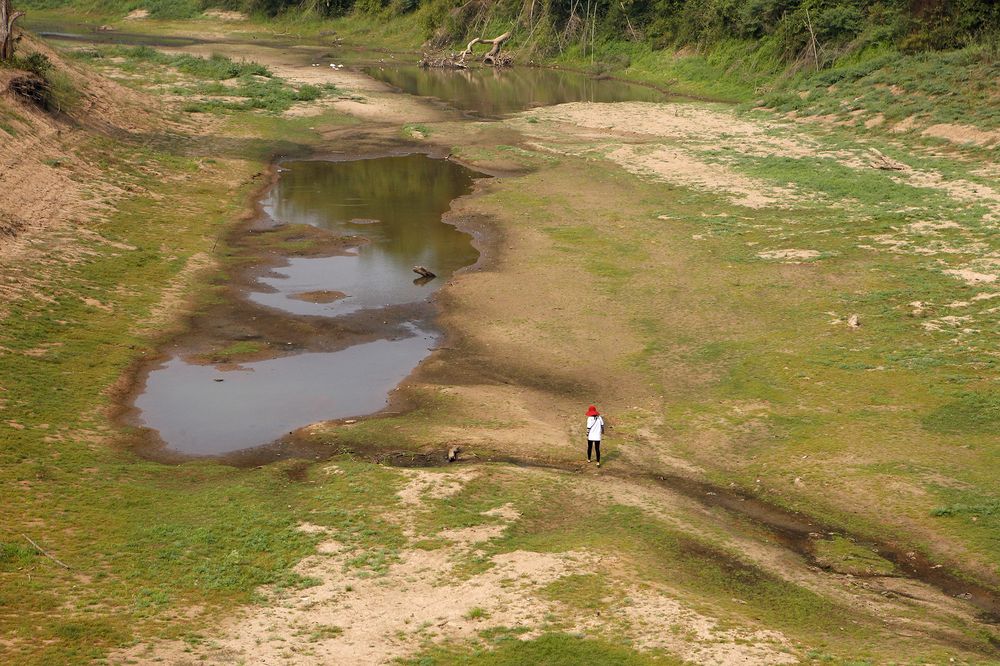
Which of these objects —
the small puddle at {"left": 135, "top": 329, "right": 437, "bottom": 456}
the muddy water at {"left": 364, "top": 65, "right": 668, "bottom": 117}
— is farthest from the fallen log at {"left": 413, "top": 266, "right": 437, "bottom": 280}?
the muddy water at {"left": 364, "top": 65, "right": 668, "bottom": 117}

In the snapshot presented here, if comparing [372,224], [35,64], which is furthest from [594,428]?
[35,64]

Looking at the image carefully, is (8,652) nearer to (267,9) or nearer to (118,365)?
(118,365)

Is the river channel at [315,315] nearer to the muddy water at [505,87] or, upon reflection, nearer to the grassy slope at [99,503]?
the grassy slope at [99,503]

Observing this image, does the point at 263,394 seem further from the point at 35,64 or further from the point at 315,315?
the point at 35,64

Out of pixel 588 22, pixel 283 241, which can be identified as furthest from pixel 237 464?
pixel 588 22

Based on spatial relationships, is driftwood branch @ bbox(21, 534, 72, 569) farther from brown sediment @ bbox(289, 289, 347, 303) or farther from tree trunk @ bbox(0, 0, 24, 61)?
tree trunk @ bbox(0, 0, 24, 61)

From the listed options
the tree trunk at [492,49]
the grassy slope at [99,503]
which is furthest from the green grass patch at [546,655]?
the tree trunk at [492,49]
